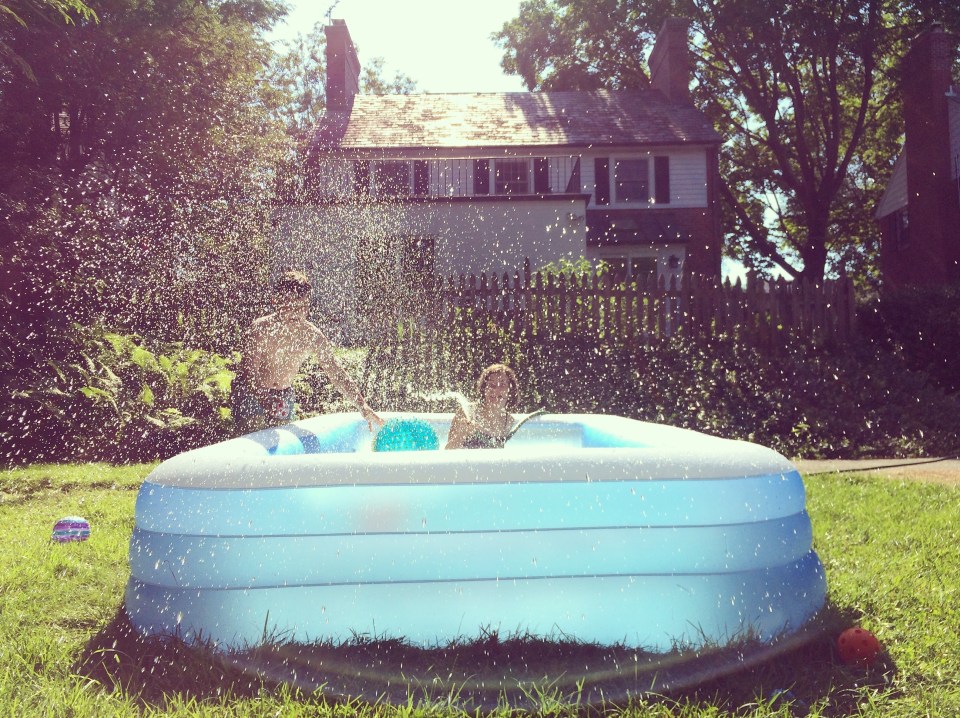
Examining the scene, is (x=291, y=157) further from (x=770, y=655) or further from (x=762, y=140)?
(x=770, y=655)

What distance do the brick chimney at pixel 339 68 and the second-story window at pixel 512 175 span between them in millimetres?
5063

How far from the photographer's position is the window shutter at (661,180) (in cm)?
2239

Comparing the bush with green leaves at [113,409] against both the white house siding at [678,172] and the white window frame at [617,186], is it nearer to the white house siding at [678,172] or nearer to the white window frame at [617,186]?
the white house siding at [678,172]

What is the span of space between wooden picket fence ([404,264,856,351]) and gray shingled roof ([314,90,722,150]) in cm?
1029

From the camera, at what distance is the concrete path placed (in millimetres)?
7062

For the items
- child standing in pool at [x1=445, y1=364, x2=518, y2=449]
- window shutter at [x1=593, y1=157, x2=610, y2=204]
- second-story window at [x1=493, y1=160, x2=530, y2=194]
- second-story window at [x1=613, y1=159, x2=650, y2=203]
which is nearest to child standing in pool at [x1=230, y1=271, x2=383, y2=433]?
child standing in pool at [x1=445, y1=364, x2=518, y2=449]

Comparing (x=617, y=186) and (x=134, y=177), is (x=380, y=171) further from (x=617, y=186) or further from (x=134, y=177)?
(x=134, y=177)

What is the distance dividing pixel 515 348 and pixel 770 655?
28.5ft

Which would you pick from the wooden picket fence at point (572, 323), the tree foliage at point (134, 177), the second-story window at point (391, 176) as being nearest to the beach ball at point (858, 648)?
the wooden picket fence at point (572, 323)

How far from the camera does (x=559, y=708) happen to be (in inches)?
106

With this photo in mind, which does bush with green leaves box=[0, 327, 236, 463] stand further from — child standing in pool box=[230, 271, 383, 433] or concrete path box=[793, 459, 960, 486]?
concrete path box=[793, 459, 960, 486]

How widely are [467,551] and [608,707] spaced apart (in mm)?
741

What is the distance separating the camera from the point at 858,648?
308cm

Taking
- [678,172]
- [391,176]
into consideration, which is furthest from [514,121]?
[678,172]
